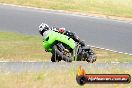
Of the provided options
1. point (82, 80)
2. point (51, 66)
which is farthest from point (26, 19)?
point (82, 80)

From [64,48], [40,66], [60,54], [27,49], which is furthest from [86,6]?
[40,66]

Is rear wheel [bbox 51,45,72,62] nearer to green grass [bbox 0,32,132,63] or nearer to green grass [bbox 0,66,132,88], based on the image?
green grass [bbox 0,66,132,88]

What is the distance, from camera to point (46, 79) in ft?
37.7

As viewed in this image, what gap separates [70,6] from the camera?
33.6 meters

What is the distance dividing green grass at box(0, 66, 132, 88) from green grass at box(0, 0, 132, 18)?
20.3 meters

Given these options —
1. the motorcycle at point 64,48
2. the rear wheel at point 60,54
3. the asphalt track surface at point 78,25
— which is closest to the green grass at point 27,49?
the asphalt track surface at point 78,25

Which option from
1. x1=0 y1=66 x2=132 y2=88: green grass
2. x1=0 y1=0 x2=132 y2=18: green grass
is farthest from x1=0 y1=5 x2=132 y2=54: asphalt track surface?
x1=0 y1=66 x2=132 y2=88: green grass

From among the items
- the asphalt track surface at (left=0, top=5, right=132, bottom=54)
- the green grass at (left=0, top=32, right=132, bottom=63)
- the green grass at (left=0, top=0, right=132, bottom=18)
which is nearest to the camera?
the green grass at (left=0, top=32, right=132, bottom=63)

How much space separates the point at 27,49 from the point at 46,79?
11.9m

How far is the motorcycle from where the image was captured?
15.2m

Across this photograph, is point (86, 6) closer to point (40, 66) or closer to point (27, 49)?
point (27, 49)

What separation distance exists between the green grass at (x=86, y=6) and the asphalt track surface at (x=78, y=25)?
57.9 inches

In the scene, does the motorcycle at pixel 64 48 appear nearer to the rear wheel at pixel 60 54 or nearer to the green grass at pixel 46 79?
the rear wheel at pixel 60 54

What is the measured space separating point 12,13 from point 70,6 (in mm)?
4438
